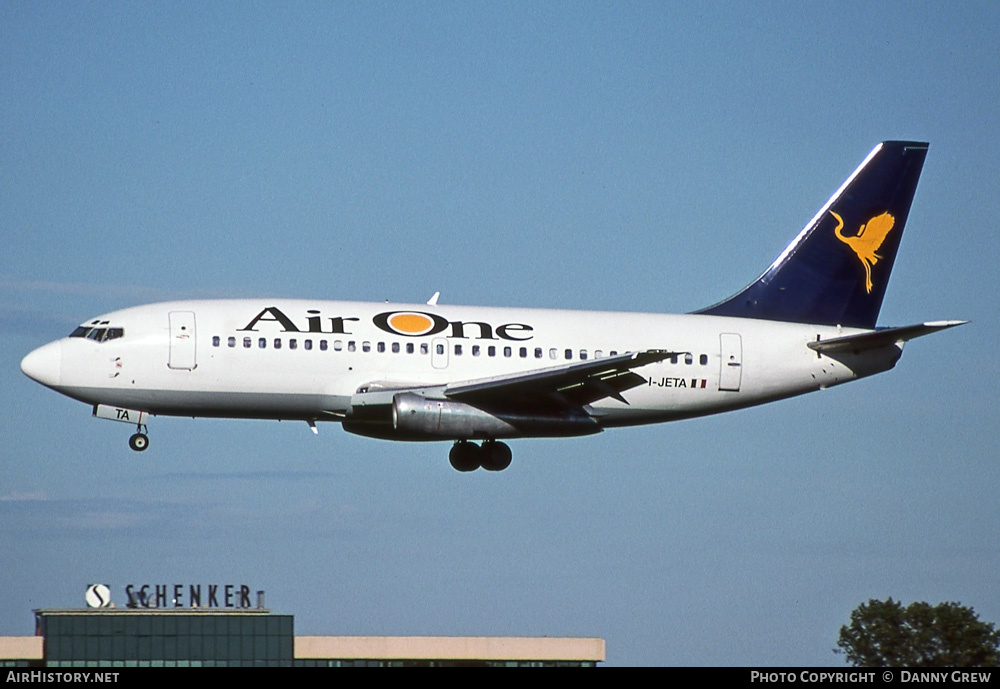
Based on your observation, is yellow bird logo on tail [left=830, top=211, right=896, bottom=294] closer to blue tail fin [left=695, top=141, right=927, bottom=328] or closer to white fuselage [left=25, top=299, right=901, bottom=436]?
blue tail fin [left=695, top=141, right=927, bottom=328]

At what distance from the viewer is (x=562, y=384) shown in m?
49.5

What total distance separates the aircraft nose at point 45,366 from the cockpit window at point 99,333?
836mm

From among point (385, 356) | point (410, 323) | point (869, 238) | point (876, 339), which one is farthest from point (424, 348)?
point (869, 238)

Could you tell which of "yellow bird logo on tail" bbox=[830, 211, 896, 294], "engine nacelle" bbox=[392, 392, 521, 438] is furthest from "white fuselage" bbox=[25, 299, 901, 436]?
"yellow bird logo on tail" bbox=[830, 211, 896, 294]

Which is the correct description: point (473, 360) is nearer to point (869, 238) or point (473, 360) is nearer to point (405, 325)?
point (405, 325)

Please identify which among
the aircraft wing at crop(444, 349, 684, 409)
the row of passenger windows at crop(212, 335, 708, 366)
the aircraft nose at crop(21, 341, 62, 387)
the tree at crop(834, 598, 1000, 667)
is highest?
the row of passenger windows at crop(212, 335, 708, 366)

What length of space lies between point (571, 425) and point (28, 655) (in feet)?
87.8

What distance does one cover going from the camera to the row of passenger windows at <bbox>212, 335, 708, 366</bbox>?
48.5 metres

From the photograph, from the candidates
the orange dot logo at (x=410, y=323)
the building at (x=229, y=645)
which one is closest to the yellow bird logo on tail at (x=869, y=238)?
the orange dot logo at (x=410, y=323)

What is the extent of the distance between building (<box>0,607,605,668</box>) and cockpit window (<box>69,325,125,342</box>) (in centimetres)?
1971

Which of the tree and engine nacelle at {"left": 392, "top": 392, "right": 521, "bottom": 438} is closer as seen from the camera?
engine nacelle at {"left": 392, "top": 392, "right": 521, "bottom": 438}

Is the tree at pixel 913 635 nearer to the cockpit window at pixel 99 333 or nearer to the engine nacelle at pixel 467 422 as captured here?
the engine nacelle at pixel 467 422

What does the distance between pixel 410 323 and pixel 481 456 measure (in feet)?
18.5

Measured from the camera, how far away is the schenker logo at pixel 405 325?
49094 mm
